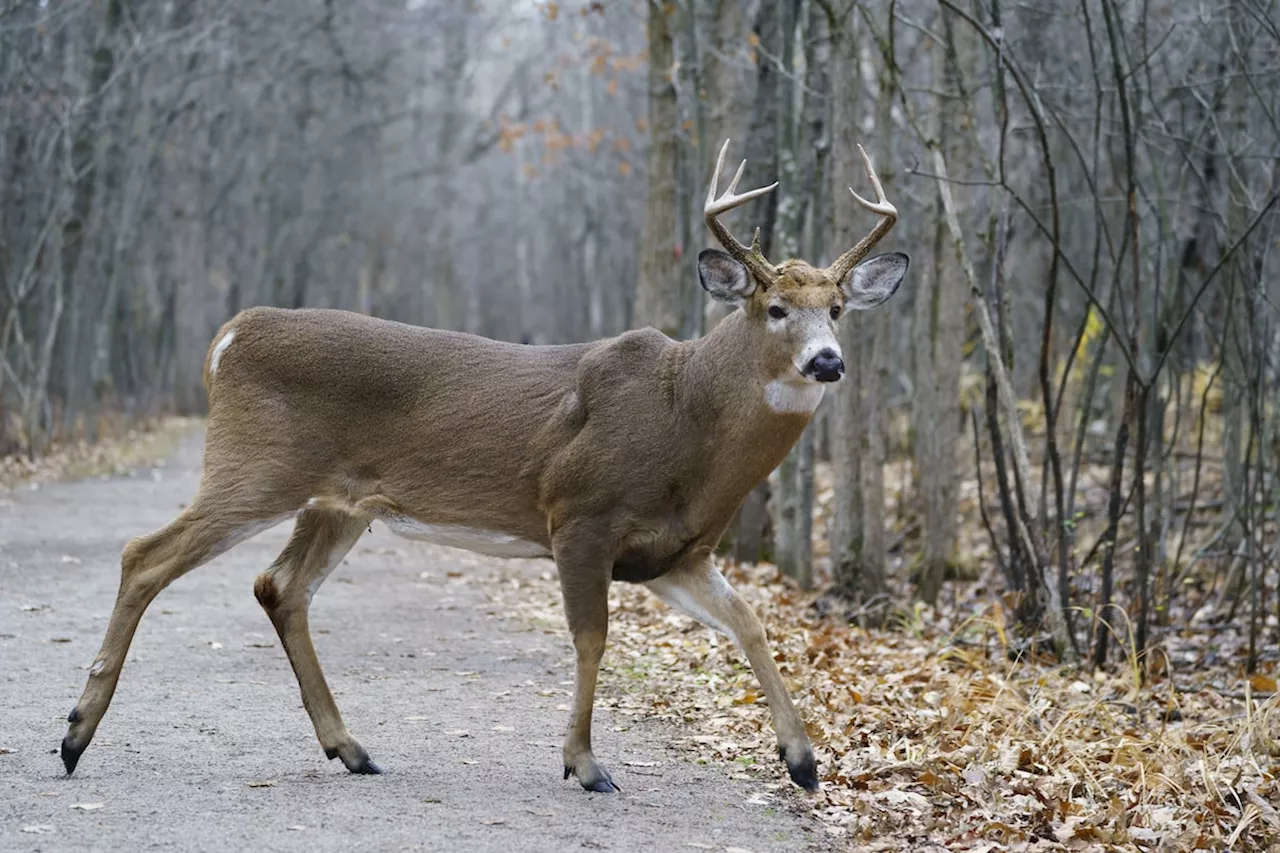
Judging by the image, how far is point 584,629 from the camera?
6.32 meters

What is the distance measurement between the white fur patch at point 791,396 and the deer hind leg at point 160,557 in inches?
81.8

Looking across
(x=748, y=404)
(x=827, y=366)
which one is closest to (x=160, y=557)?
(x=748, y=404)

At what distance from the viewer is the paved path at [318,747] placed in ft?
18.2

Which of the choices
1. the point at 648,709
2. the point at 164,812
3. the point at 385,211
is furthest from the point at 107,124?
the point at 385,211

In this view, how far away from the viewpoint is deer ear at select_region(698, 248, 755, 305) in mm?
6398

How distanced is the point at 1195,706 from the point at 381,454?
17.2 feet

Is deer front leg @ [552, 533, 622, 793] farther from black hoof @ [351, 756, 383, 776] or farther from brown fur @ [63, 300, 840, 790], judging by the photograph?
black hoof @ [351, 756, 383, 776]

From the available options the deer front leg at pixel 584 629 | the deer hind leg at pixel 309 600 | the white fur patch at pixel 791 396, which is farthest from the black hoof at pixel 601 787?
the white fur patch at pixel 791 396

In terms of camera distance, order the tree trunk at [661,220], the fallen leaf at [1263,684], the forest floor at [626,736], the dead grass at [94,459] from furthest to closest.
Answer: the dead grass at [94,459] → the tree trunk at [661,220] → the fallen leaf at [1263,684] → the forest floor at [626,736]

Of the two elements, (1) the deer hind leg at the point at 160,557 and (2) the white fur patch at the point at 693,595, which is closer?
(1) the deer hind leg at the point at 160,557

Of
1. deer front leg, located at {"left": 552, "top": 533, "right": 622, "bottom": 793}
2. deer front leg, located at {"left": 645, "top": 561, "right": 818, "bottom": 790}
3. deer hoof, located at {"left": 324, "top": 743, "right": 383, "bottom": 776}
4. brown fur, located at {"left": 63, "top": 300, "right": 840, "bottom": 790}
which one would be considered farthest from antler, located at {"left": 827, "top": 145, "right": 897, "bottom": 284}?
deer hoof, located at {"left": 324, "top": 743, "right": 383, "bottom": 776}

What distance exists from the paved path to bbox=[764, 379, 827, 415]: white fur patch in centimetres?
157

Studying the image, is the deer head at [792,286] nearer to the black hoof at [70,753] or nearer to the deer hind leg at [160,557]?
the deer hind leg at [160,557]

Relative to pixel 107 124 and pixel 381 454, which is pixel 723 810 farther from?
pixel 107 124
